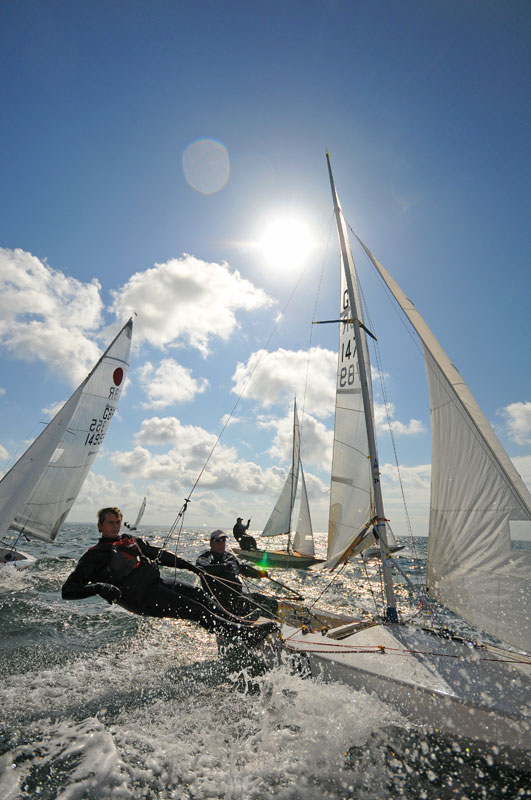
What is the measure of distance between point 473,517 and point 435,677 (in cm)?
173

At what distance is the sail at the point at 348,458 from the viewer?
6.66m

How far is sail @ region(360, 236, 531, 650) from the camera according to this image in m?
3.63

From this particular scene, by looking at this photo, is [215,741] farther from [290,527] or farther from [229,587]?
[290,527]

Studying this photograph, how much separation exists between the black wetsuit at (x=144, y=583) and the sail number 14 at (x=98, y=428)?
10180 mm

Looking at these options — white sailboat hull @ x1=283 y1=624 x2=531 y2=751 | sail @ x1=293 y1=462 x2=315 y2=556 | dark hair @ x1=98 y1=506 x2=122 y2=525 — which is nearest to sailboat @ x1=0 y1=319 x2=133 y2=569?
dark hair @ x1=98 y1=506 x2=122 y2=525

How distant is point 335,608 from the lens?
975cm

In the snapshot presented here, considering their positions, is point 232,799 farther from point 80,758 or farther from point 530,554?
point 530,554

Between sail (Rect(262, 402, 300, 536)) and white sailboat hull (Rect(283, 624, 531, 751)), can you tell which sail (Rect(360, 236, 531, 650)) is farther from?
sail (Rect(262, 402, 300, 536))

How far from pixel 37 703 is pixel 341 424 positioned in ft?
21.0

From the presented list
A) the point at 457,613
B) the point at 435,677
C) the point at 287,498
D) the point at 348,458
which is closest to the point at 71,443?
the point at 348,458

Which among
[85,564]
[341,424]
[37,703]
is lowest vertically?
[37,703]

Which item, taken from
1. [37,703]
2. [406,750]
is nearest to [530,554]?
[406,750]

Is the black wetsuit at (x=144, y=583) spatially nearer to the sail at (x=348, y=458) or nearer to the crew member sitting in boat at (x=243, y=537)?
the sail at (x=348, y=458)

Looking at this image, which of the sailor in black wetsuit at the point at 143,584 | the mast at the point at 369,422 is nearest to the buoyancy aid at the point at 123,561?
the sailor in black wetsuit at the point at 143,584
